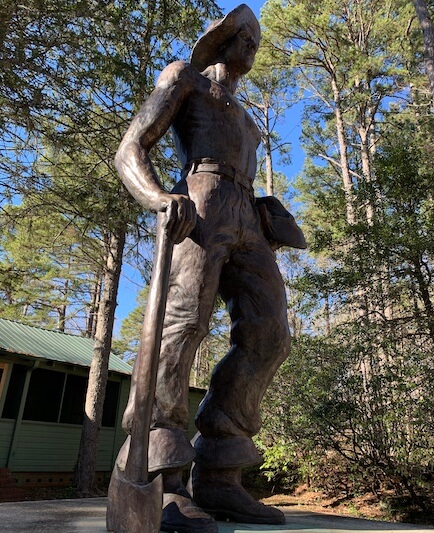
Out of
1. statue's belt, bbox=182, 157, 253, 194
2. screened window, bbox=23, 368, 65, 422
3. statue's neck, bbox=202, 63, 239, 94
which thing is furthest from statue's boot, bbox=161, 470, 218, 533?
screened window, bbox=23, 368, 65, 422

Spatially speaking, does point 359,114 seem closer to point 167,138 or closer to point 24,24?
point 167,138

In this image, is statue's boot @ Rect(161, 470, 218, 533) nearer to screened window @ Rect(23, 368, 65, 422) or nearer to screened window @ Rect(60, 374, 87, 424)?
screened window @ Rect(23, 368, 65, 422)

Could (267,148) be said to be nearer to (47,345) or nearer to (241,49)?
(47,345)

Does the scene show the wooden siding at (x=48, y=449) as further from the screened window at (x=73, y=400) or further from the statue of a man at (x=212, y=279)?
the statue of a man at (x=212, y=279)

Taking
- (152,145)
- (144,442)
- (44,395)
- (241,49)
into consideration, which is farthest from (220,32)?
(44,395)

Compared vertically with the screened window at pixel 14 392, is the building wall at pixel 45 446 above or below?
below

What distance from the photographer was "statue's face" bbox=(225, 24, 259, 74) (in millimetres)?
2684

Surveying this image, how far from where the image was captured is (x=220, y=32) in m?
2.70

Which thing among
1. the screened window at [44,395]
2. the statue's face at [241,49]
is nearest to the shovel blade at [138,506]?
the statue's face at [241,49]

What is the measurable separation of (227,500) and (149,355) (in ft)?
2.64

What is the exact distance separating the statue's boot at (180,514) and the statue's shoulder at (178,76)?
174cm

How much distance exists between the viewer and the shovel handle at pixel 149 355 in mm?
1641

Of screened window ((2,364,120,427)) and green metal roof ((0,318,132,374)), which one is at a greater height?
green metal roof ((0,318,132,374))

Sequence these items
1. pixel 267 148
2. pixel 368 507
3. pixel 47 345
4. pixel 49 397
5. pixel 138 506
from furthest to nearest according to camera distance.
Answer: pixel 267 148 → pixel 47 345 → pixel 49 397 → pixel 368 507 → pixel 138 506
